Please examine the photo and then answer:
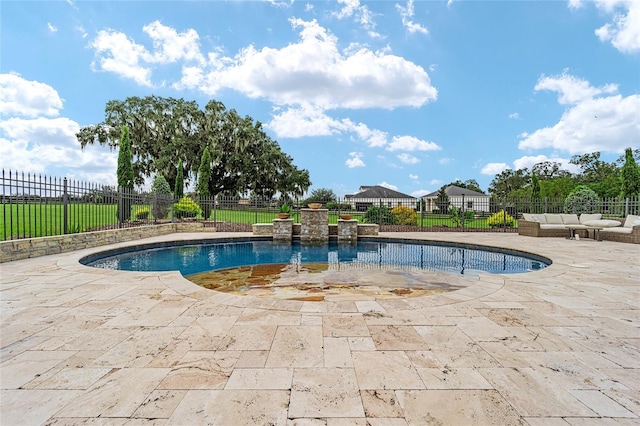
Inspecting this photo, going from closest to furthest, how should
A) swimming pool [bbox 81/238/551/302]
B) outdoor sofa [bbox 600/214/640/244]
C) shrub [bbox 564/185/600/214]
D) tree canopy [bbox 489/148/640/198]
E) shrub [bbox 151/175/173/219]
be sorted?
swimming pool [bbox 81/238/551/302]
outdoor sofa [bbox 600/214/640/244]
shrub [bbox 151/175/173/219]
shrub [bbox 564/185/600/214]
tree canopy [bbox 489/148/640/198]

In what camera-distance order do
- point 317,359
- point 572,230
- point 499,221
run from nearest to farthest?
1. point 317,359
2. point 572,230
3. point 499,221

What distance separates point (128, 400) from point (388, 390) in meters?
1.48

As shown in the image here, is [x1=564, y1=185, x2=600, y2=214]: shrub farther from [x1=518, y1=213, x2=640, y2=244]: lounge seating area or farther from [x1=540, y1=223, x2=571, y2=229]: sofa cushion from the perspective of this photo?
[x1=540, y1=223, x2=571, y2=229]: sofa cushion

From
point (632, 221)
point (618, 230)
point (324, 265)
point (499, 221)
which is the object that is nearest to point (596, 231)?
point (618, 230)

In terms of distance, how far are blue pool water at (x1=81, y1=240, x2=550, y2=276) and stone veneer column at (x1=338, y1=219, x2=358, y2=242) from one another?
38 centimetres

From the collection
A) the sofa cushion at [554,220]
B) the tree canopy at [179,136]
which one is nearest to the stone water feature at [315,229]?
the sofa cushion at [554,220]

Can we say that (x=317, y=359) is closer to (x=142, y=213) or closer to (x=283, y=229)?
(x=283, y=229)

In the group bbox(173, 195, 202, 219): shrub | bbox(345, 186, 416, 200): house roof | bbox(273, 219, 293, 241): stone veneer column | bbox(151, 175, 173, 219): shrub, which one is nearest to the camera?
bbox(273, 219, 293, 241): stone veneer column

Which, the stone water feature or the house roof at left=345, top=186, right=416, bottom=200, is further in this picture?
the house roof at left=345, top=186, right=416, bottom=200

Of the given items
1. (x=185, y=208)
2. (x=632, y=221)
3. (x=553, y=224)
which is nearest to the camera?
(x=632, y=221)

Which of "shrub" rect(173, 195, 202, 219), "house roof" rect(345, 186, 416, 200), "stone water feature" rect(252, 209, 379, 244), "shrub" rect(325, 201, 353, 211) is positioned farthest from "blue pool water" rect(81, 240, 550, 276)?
"house roof" rect(345, 186, 416, 200)

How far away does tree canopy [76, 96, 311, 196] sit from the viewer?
2328cm

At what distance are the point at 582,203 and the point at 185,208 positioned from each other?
60.0 feet

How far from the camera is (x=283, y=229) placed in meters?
11.1
